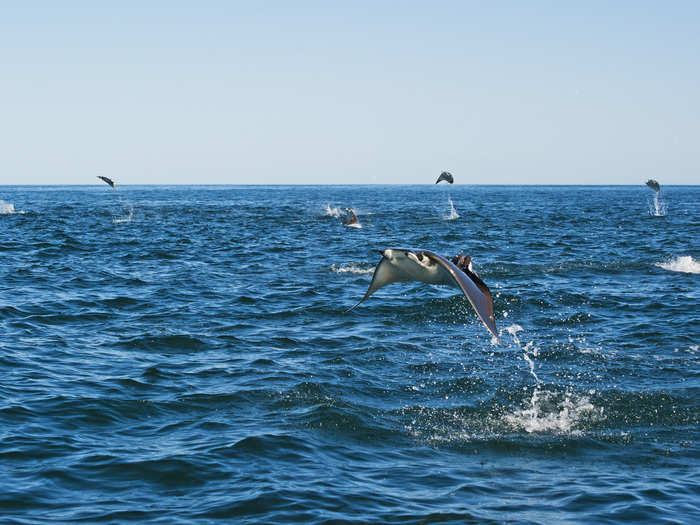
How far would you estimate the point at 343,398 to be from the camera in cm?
1009

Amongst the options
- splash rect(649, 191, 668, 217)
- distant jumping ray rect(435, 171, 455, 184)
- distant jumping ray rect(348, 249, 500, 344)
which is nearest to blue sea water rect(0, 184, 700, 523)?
distant jumping ray rect(348, 249, 500, 344)

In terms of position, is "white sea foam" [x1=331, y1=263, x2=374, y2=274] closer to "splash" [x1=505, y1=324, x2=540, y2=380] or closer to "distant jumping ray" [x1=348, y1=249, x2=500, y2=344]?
"splash" [x1=505, y1=324, x2=540, y2=380]

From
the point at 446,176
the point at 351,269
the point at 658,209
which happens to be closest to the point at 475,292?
the point at 351,269

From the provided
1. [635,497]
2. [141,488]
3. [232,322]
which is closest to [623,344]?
[635,497]

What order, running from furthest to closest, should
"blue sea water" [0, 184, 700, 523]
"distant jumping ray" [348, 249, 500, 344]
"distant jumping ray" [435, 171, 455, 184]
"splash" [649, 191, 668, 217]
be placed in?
"splash" [649, 191, 668, 217]
"distant jumping ray" [435, 171, 455, 184]
"distant jumping ray" [348, 249, 500, 344]
"blue sea water" [0, 184, 700, 523]

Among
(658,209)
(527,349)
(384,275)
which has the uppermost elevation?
(658,209)

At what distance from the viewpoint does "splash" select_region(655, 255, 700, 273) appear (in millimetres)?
21688

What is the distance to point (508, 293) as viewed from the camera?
58.2ft

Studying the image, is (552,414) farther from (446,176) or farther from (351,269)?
(446,176)

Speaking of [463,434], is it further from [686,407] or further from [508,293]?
[508,293]

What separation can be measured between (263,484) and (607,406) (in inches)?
207

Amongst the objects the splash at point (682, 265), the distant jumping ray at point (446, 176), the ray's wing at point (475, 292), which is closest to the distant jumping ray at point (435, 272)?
the ray's wing at point (475, 292)

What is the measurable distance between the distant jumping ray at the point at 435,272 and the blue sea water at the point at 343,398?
5.72 feet

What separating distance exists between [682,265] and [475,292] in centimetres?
1709
